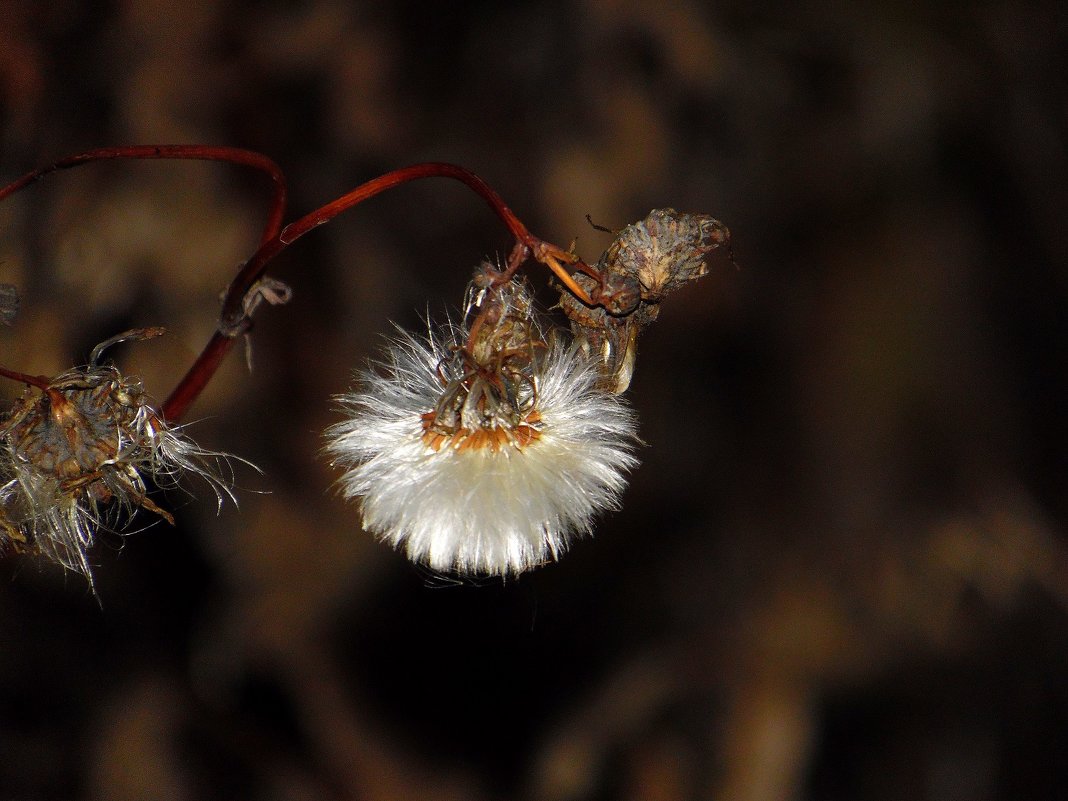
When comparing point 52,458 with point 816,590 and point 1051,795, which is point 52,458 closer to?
point 816,590

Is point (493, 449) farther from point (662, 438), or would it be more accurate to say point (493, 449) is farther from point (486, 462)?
point (662, 438)

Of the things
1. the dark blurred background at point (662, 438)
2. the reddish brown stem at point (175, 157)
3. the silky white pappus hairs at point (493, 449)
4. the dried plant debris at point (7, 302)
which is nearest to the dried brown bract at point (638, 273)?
the silky white pappus hairs at point (493, 449)

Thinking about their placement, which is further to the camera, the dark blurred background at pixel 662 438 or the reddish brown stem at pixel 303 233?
the dark blurred background at pixel 662 438

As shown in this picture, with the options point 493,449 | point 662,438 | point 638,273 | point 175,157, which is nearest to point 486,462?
point 493,449

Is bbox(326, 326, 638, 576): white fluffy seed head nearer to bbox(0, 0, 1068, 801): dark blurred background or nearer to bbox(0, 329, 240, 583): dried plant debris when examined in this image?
bbox(0, 329, 240, 583): dried plant debris

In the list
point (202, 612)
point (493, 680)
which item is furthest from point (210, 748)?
point (493, 680)

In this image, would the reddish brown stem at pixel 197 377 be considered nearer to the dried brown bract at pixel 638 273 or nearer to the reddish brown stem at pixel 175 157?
the reddish brown stem at pixel 175 157

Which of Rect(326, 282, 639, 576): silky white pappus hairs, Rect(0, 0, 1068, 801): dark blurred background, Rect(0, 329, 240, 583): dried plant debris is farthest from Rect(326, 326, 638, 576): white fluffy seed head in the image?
Rect(0, 0, 1068, 801): dark blurred background
